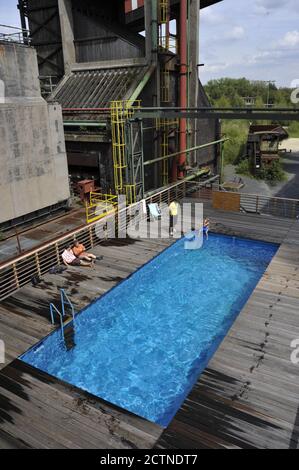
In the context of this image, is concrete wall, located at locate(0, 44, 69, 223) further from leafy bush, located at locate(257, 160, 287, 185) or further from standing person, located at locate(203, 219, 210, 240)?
leafy bush, located at locate(257, 160, 287, 185)

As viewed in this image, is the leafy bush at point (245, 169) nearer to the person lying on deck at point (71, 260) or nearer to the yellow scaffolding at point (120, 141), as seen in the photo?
the yellow scaffolding at point (120, 141)

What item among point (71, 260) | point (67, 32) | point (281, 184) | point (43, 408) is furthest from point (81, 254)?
point (281, 184)

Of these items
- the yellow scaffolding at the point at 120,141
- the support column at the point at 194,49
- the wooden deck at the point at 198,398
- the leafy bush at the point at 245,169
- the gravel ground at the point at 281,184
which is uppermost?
the support column at the point at 194,49

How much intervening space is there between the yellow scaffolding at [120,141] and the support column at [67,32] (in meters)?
7.83

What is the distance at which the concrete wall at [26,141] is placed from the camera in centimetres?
1424

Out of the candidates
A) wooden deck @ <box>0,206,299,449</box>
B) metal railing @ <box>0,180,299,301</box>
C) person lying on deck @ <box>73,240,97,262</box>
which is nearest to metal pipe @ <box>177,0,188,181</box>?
metal railing @ <box>0,180,299,301</box>

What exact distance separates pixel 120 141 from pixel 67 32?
417 inches

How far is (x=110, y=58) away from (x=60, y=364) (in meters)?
20.2

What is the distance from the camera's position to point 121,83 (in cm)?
2095

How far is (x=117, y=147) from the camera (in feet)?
60.8

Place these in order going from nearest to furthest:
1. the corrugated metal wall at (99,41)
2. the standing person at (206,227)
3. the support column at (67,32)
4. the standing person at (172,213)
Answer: the standing person at (172,213) → the standing person at (206,227) → the corrugated metal wall at (99,41) → the support column at (67,32)

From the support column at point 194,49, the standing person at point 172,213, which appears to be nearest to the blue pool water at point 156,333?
the standing person at point 172,213

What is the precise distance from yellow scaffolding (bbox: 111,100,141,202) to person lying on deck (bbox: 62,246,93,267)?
236 inches

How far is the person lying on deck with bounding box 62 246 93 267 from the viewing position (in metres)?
13.1
